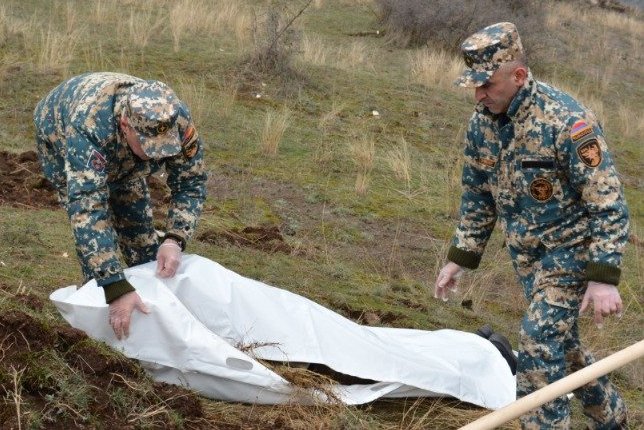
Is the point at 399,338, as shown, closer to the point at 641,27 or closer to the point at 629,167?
the point at 629,167

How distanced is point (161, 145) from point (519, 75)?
1514 mm

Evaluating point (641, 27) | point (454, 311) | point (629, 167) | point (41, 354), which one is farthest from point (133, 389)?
point (641, 27)

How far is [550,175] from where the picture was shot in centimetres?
443

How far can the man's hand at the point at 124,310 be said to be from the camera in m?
4.60

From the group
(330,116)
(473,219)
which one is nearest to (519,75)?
(473,219)

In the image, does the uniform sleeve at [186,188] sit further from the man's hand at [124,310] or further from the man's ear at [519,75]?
the man's ear at [519,75]

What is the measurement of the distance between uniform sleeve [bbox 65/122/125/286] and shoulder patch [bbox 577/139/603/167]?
1.96m

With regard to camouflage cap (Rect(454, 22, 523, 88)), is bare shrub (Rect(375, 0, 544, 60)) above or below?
below

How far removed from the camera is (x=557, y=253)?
14.8ft

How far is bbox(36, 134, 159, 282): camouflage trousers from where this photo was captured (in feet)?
17.7

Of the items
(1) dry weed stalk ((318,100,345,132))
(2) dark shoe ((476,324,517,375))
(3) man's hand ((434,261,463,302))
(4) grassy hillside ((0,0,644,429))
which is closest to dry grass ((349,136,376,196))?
(4) grassy hillside ((0,0,644,429))

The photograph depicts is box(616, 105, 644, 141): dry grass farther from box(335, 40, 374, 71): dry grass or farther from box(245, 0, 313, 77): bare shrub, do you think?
box(245, 0, 313, 77): bare shrub

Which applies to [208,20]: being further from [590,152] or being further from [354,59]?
[590,152]

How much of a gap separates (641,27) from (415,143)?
→ 19377mm
